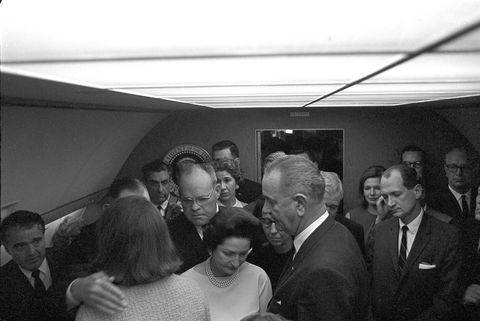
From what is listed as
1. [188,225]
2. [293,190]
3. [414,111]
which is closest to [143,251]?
[293,190]

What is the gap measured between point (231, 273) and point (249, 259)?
54 cm

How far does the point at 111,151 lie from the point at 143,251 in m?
3.36

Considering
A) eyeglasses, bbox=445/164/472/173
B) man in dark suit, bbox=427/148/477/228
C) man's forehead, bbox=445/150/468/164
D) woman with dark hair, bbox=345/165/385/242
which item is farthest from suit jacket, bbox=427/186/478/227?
woman with dark hair, bbox=345/165/385/242

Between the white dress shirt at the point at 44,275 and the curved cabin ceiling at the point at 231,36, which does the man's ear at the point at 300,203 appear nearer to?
the curved cabin ceiling at the point at 231,36

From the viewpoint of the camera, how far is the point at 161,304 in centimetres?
173

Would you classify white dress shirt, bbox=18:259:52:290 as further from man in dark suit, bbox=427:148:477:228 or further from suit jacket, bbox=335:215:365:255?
man in dark suit, bbox=427:148:477:228

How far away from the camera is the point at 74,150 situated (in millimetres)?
3723

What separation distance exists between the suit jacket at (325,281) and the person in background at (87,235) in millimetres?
836

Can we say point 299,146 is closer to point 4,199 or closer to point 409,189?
point 409,189

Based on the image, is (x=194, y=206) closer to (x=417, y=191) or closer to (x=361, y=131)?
(x=417, y=191)

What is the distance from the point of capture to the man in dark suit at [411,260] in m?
2.86

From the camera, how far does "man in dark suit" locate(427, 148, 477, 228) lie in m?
4.10

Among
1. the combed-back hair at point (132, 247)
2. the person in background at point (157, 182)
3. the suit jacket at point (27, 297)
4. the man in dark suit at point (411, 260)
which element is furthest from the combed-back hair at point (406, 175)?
the suit jacket at point (27, 297)

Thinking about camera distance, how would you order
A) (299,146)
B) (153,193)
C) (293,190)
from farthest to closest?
(299,146) < (153,193) < (293,190)
